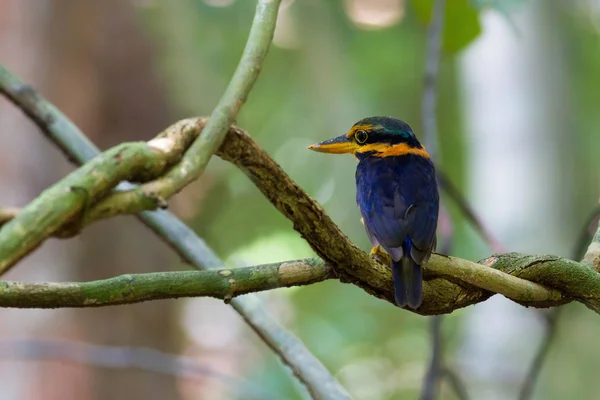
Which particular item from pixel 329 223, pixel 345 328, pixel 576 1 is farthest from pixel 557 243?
pixel 329 223

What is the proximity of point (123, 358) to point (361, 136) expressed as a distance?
1.35 meters

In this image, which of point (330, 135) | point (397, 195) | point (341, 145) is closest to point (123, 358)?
point (341, 145)

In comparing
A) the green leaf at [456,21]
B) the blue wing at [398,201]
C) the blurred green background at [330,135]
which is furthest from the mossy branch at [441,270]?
the blurred green background at [330,135]

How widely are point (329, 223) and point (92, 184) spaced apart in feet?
1.51

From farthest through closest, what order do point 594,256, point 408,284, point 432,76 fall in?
point 432,76 < point 594,256 < point 408,284

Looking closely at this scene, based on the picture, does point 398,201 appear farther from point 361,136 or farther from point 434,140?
point 434,140

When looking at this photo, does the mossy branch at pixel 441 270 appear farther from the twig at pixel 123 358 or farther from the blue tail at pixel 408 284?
the twig at pixel 123 358

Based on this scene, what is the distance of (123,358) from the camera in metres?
2.83

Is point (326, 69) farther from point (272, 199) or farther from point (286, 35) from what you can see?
point (272, 199)

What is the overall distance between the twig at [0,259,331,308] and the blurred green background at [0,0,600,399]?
135 centimetres

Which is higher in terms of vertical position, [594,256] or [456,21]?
[456,21]

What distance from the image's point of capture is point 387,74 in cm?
719

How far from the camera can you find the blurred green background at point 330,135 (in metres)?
4.46

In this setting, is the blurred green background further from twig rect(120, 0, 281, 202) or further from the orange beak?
twig rect(120, 0, 281, 202)
